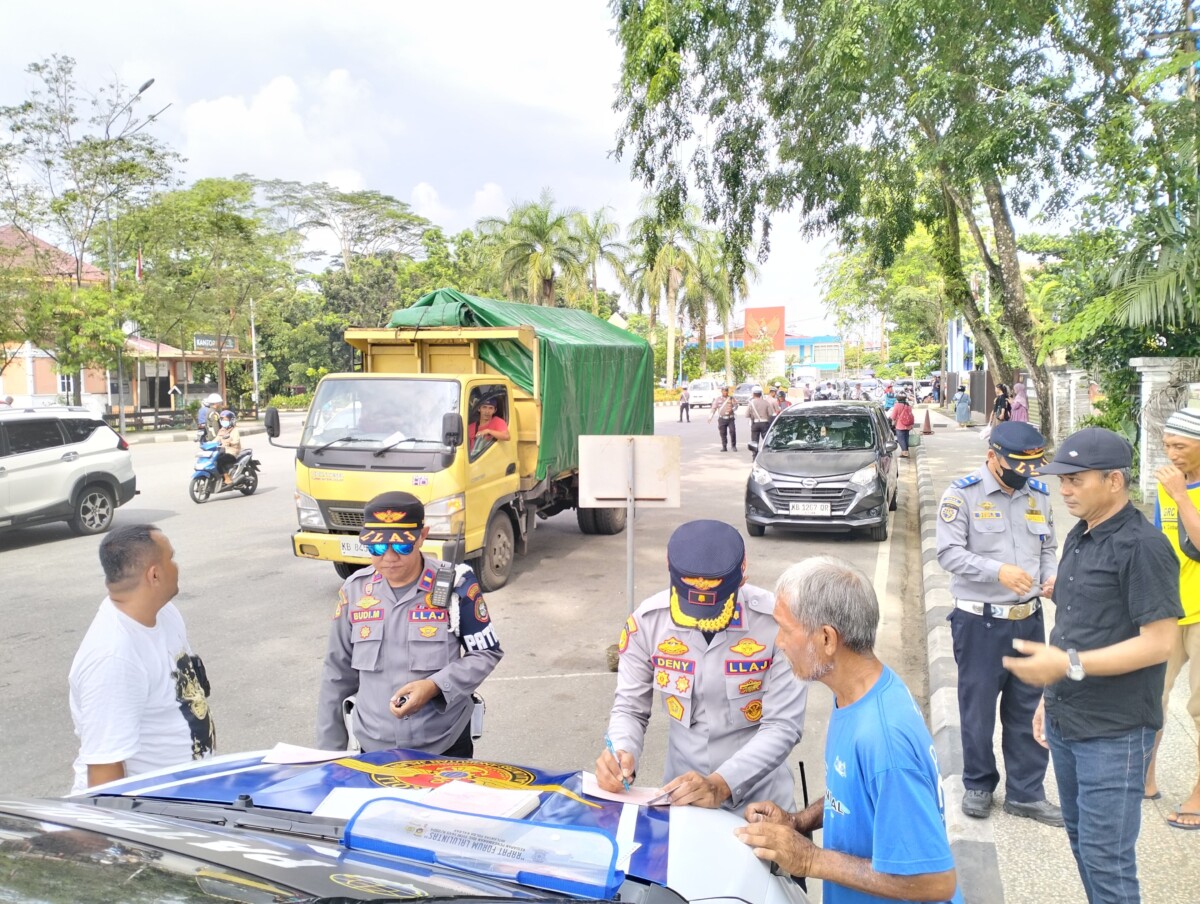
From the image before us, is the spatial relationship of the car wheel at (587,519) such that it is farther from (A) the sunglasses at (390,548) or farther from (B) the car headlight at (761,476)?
(A) the sunglasses at (390,548)

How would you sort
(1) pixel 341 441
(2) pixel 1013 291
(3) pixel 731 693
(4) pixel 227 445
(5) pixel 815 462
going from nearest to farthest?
(3) pixel 731 693
(1) pixel 341 441
(5) pixel 815 462
(4) pixel 227 445
(2) pixel 1013 291

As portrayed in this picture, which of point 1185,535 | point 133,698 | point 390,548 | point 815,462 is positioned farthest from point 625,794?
point 815,462

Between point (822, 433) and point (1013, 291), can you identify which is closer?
point (822, 433)

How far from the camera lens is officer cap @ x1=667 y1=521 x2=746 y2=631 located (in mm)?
2521

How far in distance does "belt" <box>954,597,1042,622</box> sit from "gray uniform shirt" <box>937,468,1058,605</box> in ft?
0.09

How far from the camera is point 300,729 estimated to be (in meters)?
5.30

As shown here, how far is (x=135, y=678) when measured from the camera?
9.00ft

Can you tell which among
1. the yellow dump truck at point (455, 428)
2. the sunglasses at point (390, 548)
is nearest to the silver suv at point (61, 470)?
the yellow dump truck at point (455, 428)

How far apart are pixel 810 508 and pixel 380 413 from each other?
516cm

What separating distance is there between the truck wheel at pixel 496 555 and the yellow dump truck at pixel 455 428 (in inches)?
0.5

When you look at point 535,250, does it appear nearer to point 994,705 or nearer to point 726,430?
point 726,430

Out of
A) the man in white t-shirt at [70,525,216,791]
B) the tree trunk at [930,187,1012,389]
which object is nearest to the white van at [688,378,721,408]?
the tree trunk at [930,187,1012,389]

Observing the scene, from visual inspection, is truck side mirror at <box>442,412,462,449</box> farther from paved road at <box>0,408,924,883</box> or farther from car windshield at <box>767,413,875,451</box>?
car windshield at <box>767,413,875,451</box>

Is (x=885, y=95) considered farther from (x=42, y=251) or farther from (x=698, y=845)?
(x=42, y=251)
